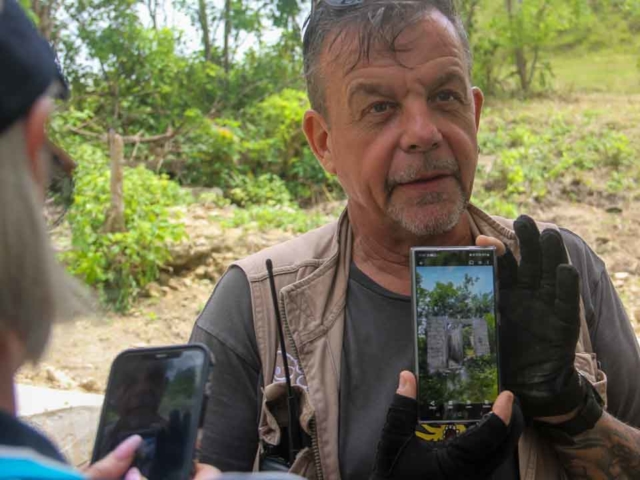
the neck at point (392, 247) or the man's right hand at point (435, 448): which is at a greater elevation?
the neck at point (392, 247)

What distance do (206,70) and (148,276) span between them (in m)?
4.14

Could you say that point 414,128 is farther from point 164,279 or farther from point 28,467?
point 164,279

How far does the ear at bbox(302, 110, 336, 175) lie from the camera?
1.92 m

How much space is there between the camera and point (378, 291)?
69.6 inches

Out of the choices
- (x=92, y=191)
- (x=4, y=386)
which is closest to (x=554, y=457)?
(x=4, y=386)

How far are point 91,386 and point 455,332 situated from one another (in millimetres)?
3417

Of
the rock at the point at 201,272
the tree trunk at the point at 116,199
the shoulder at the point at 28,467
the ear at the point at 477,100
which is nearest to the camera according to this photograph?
the shoulder at the point at 28,467

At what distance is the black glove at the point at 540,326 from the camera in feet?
4.86

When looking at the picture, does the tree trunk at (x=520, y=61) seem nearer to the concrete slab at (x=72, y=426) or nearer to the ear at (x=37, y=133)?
the concrete slab at (x=72, y=426)

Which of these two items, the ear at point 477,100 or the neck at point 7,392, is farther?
the ear at point 477,100

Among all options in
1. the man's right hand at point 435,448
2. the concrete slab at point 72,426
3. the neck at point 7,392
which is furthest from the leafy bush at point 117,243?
the neck at point 7,392

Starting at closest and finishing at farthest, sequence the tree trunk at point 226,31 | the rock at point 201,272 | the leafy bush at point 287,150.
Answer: the rock at point 201,272
the leafy bush at point 287,150
the tree trunk at point 226,31

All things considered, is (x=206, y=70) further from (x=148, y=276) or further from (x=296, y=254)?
(x=296, y=254)

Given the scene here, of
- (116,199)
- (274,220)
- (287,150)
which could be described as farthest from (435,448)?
(287,150)
